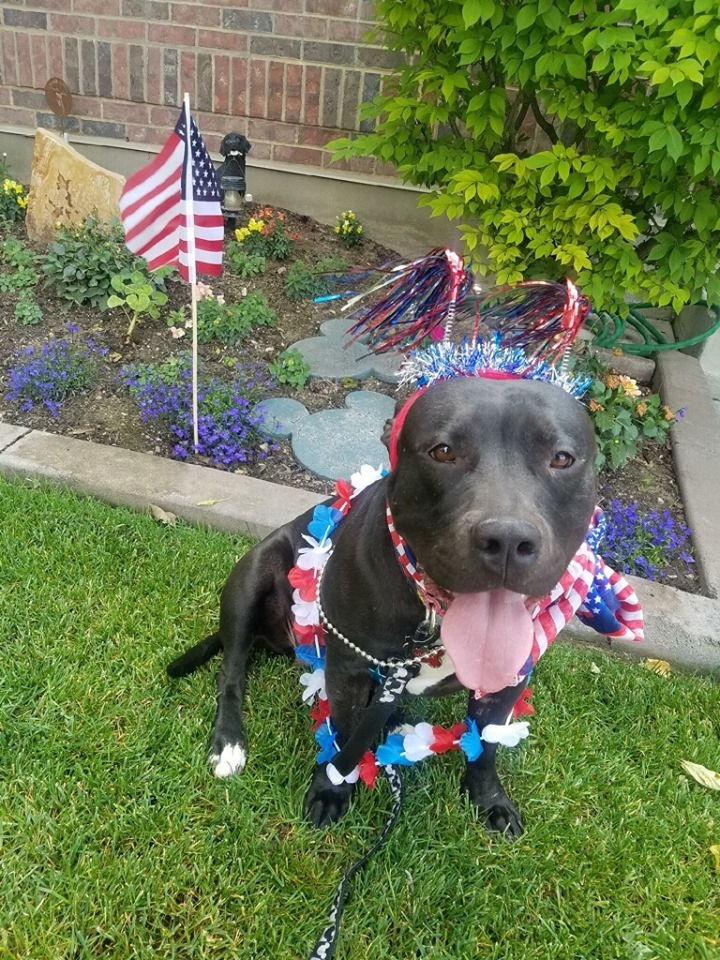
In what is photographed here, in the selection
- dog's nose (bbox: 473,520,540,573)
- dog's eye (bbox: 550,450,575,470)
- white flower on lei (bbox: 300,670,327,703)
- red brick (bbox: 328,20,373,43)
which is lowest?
white flower on lei (bbox: 300,670,327,703)

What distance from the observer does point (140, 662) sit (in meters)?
2.35

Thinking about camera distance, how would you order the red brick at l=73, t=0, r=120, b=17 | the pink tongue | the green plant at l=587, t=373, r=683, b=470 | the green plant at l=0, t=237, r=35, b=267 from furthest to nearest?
the red brick at l=73, t=0, r=120, b=17 < the green plant at l=0, t=237, r=35, b=267 < the green plant at l=587, t=373, r=683, b=470 < the pink tongue

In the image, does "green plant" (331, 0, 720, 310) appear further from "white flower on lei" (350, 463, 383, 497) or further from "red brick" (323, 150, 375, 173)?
"white flower on lei" (350, 463, 383, 497)

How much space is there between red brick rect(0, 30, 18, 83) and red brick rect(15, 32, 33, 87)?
0.03 meters

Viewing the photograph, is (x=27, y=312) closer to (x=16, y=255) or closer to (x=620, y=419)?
(x=16, y=255)

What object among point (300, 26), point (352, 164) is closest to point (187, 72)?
point (300, 26)

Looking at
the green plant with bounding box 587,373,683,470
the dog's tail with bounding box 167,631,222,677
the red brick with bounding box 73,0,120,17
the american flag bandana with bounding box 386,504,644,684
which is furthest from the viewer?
the red brick with bounding box 73,0,120,17

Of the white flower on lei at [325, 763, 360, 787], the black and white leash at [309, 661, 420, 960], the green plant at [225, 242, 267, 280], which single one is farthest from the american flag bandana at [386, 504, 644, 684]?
the green plant at [225, 242, 267, 280]

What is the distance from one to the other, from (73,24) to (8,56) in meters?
0.67

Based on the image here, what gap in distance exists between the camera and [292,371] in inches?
156

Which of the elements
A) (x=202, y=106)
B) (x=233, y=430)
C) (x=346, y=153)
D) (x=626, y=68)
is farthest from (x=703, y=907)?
(x=202, y=106)

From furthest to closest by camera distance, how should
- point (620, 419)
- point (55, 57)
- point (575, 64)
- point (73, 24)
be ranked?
1. point (55, 57)
2. point (73, 24)
3. point (620, 419)
4. point (575, 64)

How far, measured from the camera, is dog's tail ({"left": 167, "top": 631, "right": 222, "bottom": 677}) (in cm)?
227

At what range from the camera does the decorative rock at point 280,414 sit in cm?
359
